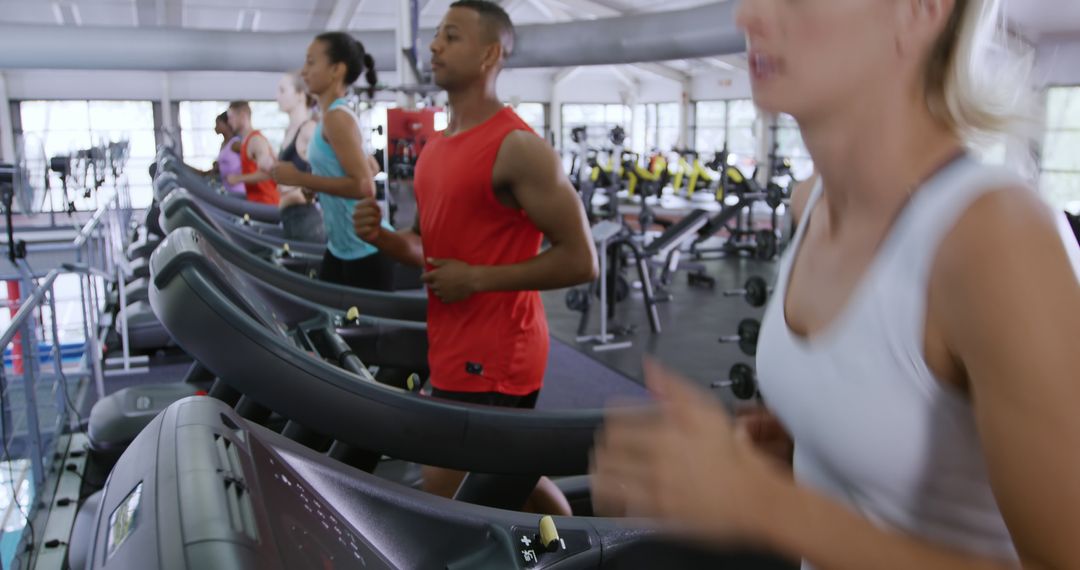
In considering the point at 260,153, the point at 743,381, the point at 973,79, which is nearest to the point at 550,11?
the point at 260,153

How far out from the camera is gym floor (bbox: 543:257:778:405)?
17.6 feet

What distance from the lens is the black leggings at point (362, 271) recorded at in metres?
3.42

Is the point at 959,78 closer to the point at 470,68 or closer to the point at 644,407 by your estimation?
the point at 644,407

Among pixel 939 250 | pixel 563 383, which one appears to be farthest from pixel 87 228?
pixel 939 250

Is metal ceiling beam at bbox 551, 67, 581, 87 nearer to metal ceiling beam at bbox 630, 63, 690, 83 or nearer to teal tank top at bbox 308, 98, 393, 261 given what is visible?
metal ceiling beam at bbox 630, 63, 690, 83

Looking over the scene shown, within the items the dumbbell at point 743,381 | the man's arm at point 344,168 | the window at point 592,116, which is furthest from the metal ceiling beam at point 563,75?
the man's arm at point 344,168

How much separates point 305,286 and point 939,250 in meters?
2.39

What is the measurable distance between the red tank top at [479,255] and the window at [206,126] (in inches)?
634

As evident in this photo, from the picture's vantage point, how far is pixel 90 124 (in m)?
16.3

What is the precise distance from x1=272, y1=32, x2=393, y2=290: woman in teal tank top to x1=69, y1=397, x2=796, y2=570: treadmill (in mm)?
2188

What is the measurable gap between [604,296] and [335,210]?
273cm

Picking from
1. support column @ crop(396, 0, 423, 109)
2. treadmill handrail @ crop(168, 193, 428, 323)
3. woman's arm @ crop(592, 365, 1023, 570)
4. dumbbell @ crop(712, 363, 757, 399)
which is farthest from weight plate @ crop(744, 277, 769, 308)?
support column @ crop(396, 0, 423, 109)

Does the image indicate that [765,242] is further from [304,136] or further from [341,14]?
[341,14]

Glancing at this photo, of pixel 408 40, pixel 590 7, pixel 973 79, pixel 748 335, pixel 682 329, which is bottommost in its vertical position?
pixel 682 329
